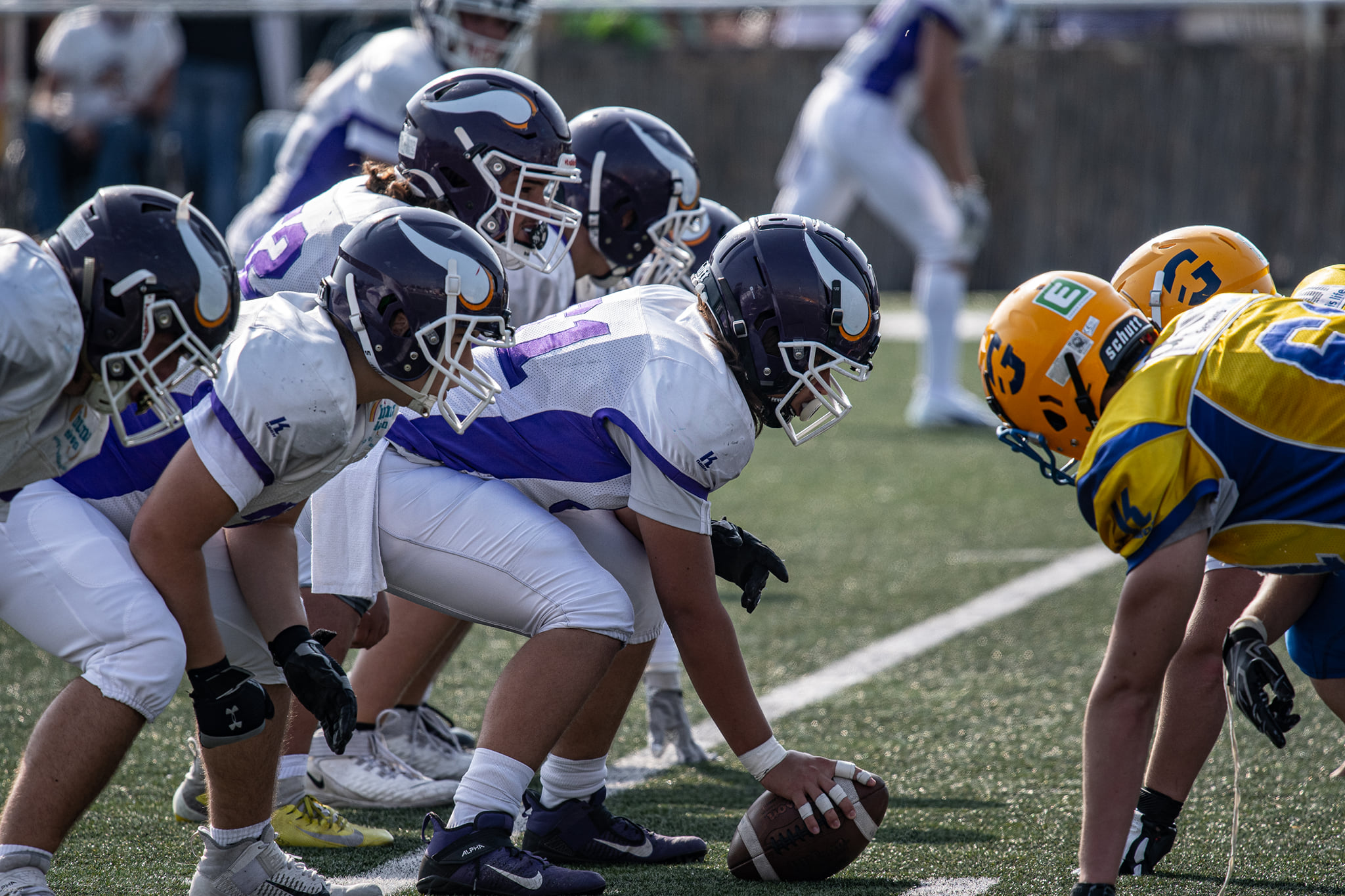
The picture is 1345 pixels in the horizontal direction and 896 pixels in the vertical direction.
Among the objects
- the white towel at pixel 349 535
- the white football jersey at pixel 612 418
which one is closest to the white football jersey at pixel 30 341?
the white towel at pixel 349 535

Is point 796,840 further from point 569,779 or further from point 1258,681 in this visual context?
point 1258,681

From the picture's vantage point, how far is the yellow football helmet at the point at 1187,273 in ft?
10.2

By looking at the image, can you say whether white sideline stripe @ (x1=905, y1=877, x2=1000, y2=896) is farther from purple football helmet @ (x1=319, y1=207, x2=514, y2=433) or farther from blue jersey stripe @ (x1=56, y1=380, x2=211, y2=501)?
blue jersey stripe @ (x1=56, y1=380, x2=211, y2=501)

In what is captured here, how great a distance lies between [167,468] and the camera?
2.54 m

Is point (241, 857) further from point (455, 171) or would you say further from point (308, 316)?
point (455, 171)

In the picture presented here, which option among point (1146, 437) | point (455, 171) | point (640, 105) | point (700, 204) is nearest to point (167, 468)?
point (455, 171)

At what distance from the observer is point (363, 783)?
3.37 m

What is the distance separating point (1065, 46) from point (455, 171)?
10.5 meters

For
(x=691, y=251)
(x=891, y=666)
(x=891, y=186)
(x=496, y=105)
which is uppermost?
(x=496, y=105)

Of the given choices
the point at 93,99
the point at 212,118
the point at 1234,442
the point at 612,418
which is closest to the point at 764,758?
the point at 612,418

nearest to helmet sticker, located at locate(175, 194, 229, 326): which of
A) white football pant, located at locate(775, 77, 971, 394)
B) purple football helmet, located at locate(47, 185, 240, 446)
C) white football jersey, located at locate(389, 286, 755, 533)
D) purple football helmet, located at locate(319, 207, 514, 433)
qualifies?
purple football helmet, located at locate(47, 185, 240, 446)

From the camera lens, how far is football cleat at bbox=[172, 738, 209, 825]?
3.21 m

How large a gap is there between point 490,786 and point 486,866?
14 centimetres

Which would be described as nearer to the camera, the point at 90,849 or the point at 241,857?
the point at 241,857
